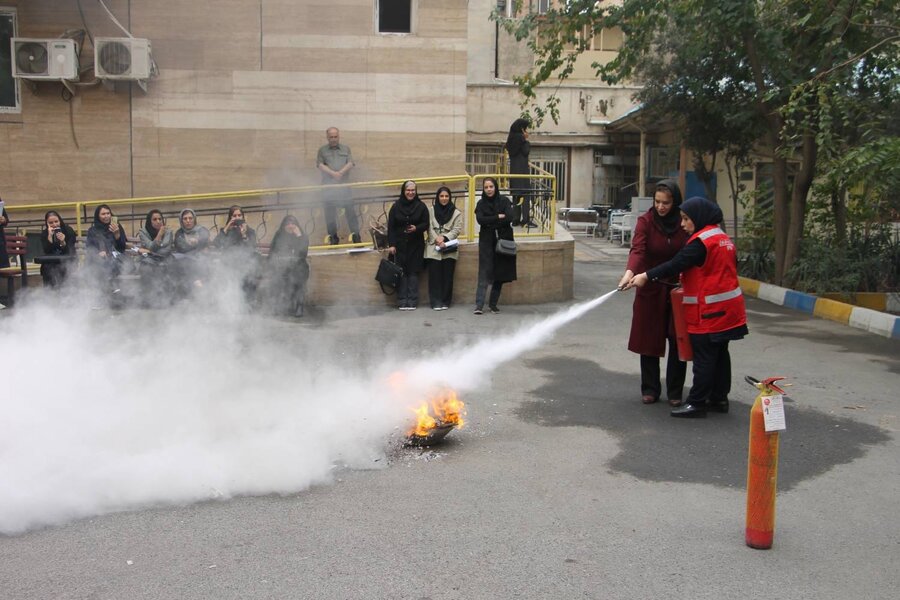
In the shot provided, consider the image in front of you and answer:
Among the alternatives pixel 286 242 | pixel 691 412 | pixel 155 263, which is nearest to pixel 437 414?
pixel 691 412

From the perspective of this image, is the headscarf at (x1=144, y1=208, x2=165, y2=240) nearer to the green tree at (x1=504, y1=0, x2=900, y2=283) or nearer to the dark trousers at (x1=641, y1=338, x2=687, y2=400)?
the green tree at (x1=504, y1=0, x2=900, y2=283)

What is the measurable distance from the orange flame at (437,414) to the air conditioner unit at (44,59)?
385 inches

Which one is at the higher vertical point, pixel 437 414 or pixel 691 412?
pixel 437 414

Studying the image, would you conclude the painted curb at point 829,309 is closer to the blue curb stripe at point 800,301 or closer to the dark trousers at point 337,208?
the blue curb stripe at point 800,301

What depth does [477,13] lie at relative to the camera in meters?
30.1

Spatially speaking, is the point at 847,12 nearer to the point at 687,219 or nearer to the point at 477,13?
the point at 687,219

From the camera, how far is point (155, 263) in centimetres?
1155

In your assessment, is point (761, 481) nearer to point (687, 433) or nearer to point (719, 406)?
point (687, 433)

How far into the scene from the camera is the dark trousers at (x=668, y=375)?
6867 millimetres

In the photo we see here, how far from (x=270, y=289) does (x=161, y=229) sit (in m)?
1.95

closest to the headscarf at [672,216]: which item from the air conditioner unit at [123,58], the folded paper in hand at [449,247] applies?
the folded paper in hand at [449,247]

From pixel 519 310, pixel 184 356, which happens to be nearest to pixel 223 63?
pixel 519 310

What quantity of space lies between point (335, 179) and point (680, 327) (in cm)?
747

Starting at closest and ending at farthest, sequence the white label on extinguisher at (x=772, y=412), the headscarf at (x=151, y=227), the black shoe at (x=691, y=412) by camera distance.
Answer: the white label on extinguisher at (x=772, y=412), the black shoe at (x=691, y=412), the headscarf at (x=151, y=227)
